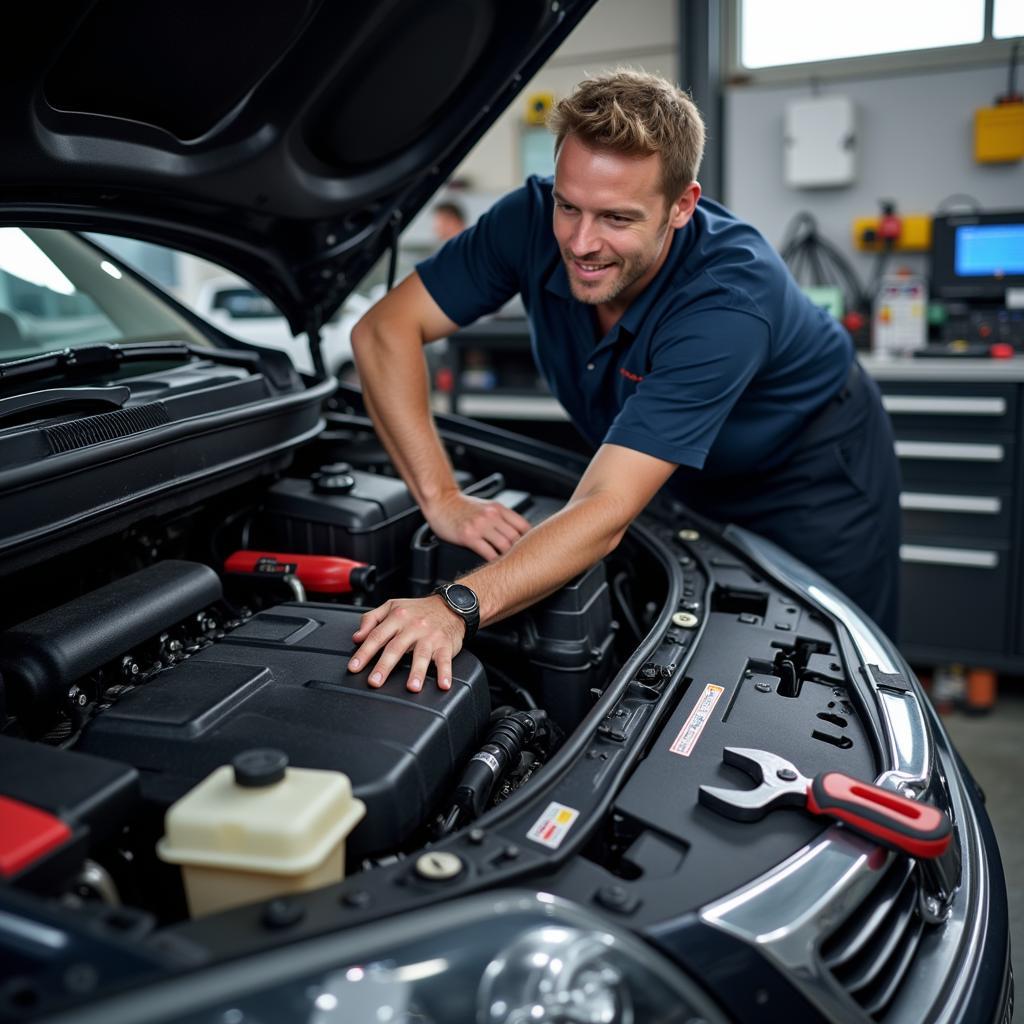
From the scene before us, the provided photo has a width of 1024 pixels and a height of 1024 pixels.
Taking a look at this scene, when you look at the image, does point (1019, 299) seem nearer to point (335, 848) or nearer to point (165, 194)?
point (165, 194)

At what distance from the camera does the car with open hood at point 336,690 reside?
684 mm

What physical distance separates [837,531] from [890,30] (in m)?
2.44

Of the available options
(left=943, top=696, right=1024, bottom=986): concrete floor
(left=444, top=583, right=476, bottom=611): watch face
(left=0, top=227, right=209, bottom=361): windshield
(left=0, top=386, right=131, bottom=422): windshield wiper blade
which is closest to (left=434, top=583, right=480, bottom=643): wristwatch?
(left=444, top=583, right=476, bottom=611): watch face

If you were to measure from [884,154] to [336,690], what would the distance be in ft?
10.5

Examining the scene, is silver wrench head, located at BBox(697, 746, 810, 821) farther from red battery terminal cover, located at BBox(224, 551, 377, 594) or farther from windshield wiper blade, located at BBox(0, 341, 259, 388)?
windshield wiper blade, located at BBox(0, 341, 259, 388)

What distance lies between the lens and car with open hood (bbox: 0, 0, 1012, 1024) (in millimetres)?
684

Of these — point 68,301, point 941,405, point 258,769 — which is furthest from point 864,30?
point 258,769

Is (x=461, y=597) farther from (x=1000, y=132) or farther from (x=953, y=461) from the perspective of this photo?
(x=1000, y=132)

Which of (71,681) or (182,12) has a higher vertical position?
(182,12)

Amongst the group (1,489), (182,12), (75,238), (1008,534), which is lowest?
(1008,534)

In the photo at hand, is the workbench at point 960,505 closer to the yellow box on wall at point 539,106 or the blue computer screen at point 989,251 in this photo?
the blue computer screen at point 989,251

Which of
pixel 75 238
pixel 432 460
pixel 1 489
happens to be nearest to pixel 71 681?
pixel 1 489

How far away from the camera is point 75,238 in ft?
5.88

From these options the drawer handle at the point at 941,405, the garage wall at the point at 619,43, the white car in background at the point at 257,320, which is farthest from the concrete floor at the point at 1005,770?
the white car in background at the point at 257,320
